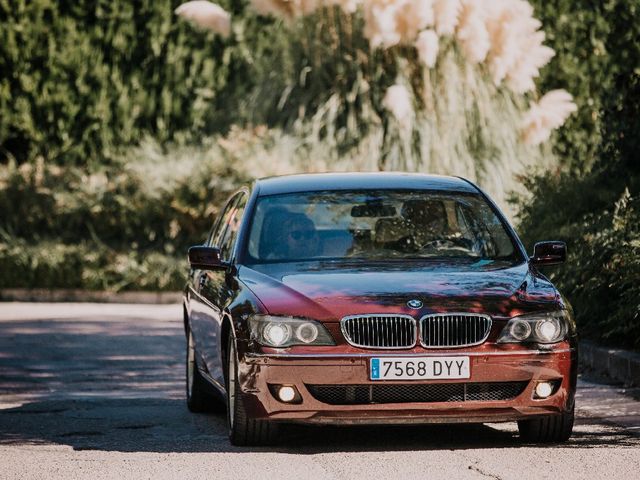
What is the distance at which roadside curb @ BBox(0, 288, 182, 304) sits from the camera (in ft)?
70.1

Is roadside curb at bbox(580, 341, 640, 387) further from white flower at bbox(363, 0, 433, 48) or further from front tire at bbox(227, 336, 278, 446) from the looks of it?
white flower at bbox(363, 0, 433, 48)

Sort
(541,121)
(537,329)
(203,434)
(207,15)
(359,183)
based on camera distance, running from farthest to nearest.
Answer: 1. (207,15)
2. (541,121)
3. (359,183)
4. (203,434)
5. (537,329)

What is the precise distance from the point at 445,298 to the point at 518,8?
14.5m

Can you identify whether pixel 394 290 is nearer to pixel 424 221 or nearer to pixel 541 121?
pixel 424 221

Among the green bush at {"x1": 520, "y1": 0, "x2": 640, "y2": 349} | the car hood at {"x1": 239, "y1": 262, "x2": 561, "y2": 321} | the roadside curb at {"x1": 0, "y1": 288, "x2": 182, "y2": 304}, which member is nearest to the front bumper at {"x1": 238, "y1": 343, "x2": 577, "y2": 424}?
the car hood at {"x1": 239, "y1": 262, "x2": 561, "y2": 321}

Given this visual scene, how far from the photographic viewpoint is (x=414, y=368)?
817cm

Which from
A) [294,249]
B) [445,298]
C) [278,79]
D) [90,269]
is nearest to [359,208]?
[294,249]

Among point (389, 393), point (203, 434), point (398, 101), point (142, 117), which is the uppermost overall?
point (398, 101)

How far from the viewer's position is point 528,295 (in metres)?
8.52

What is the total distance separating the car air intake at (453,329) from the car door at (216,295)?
4.06 ft

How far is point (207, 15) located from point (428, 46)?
419cm

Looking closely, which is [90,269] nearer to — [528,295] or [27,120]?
[27,120]

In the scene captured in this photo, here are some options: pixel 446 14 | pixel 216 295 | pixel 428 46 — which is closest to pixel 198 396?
pixel 216 295

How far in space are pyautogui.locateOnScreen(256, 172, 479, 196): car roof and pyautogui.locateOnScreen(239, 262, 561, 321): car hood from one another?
100 cm
